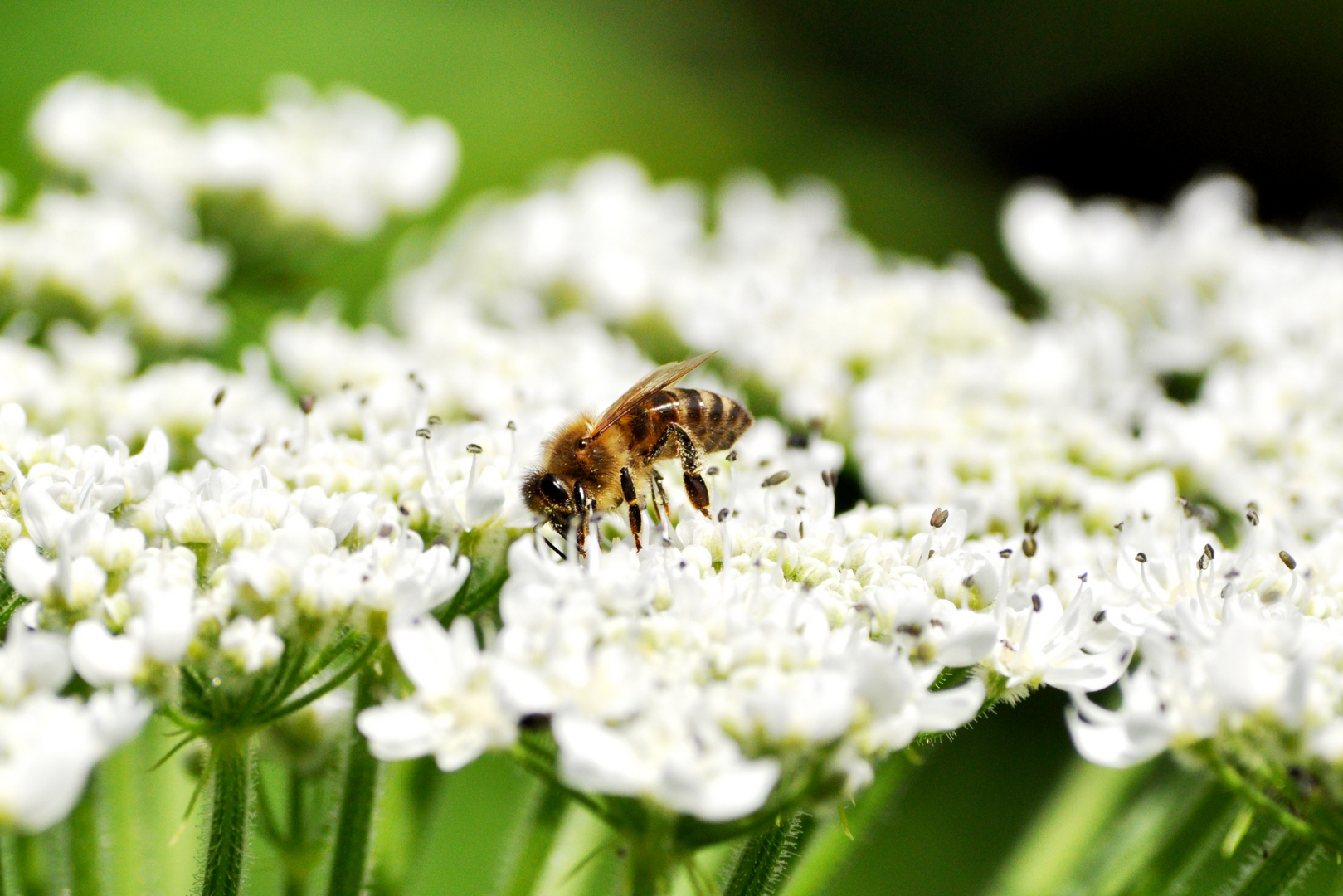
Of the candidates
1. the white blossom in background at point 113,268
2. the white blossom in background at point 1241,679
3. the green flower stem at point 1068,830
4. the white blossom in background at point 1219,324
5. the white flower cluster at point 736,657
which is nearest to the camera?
the white flower cluster at point 736,657

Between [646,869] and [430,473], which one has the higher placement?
[430,473]

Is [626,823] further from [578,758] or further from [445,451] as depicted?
[445,451]

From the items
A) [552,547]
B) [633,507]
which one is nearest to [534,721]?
[552,547]

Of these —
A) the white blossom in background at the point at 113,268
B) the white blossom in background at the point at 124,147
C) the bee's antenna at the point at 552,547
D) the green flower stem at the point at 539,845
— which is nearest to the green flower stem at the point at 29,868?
the green flower stem at the point at 539,845

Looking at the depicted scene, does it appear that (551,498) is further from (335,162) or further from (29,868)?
(335,162)

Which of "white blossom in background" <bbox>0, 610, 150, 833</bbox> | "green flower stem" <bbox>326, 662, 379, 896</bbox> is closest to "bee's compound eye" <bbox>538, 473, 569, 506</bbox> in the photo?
"green flower stem" <bbox>326, 662, 379, 896</bbox>

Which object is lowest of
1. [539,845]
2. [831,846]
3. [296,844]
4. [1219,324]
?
[296,844]

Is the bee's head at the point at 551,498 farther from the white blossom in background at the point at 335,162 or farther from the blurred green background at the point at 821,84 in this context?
the blurred green background at the point at 821,84
